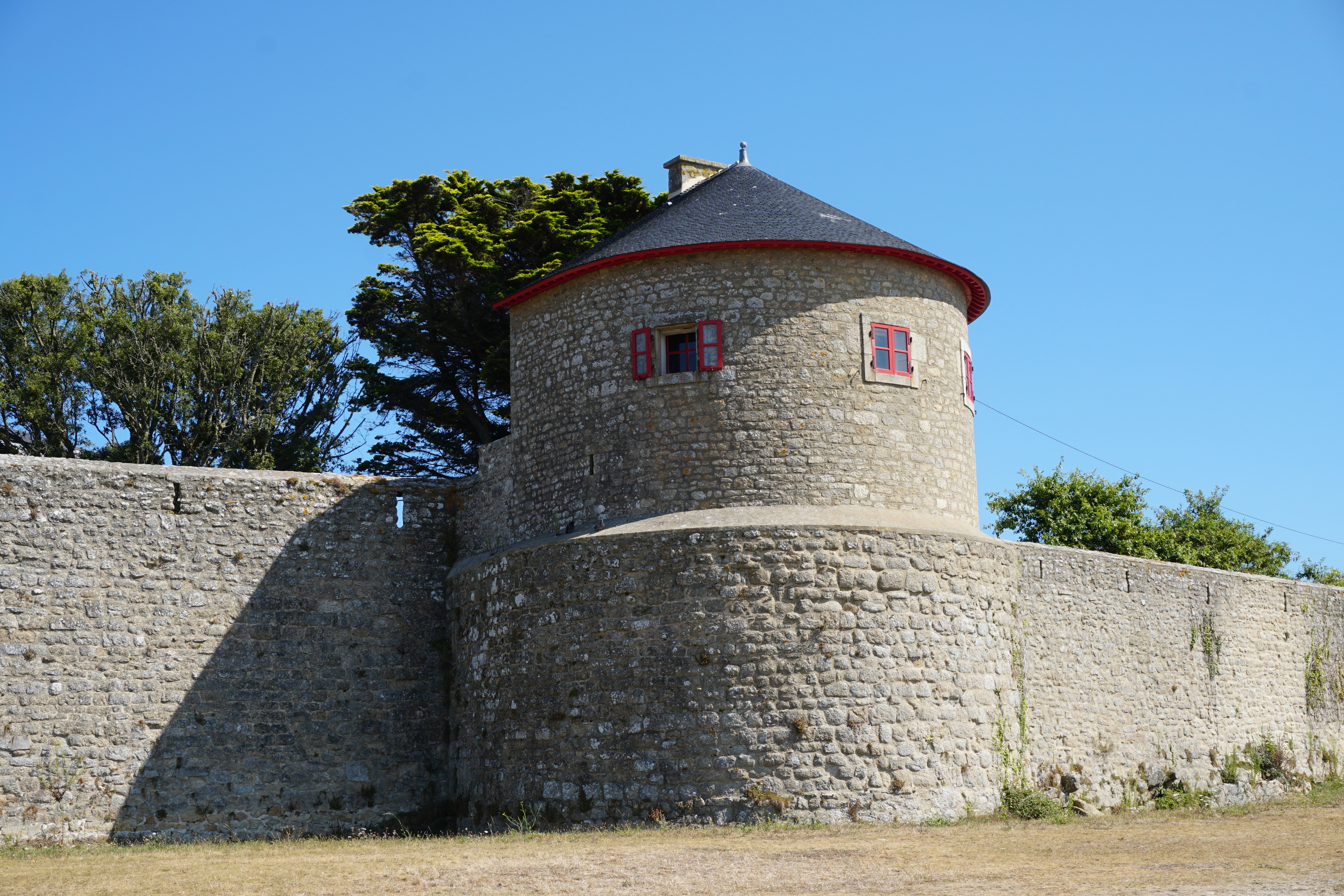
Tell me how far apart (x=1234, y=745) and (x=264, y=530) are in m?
15.3

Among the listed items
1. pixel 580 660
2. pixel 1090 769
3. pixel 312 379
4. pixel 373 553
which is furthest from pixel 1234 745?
pixel 312 379

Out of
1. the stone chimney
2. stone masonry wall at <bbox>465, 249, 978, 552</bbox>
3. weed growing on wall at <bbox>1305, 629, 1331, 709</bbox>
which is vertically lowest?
weed growing on wall at <bbox>1305, 629, 1331, 709</bbox>

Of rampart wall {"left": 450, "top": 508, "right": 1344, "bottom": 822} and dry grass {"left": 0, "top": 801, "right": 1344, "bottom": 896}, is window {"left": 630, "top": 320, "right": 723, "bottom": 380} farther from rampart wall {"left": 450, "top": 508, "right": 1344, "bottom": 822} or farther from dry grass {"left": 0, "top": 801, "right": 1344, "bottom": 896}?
dry grass {"left": 0, "top": 801, "right": 1344, "bottom": 896}

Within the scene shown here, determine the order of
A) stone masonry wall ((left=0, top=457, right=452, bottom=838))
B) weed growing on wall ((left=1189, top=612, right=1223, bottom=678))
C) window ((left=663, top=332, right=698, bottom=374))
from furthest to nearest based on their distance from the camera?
1. weed growing on wall ((left=1189, top=612, right=1223, bottom=678))
2. window ((left=663, top=332, right=698, bottom=374))
3. stone masonry wall ((left=0, top=457, right=452, bottom=838))

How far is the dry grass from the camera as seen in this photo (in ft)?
35.6

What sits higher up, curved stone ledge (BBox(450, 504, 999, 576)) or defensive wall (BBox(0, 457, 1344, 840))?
curved stone ledge (BBox(450, 504, 999, 576))

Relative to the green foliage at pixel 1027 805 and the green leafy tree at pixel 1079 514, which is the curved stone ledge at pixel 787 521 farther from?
the green leafy tree at pixel 1079 514

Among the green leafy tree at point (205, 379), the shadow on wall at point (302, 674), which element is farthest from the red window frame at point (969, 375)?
the green leafy tree at point (205, 379)

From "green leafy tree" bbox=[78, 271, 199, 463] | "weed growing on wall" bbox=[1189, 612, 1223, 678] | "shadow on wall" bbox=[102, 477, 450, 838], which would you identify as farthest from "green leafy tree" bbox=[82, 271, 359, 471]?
"weed growing on wall" bbox=[1189, 612, 1223, 678]

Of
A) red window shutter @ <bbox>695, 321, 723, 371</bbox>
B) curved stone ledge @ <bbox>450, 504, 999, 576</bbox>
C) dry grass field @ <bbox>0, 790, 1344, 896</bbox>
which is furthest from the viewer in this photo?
red window shutter @ <bbox>695, 321, 723, 371</bbox>

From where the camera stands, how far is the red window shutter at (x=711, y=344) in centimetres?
1636

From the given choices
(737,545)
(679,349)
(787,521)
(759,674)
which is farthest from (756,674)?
(679,349)

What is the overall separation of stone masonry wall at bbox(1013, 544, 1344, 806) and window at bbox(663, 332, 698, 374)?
5.01 m

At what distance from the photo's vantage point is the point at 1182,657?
20844 millimetres
